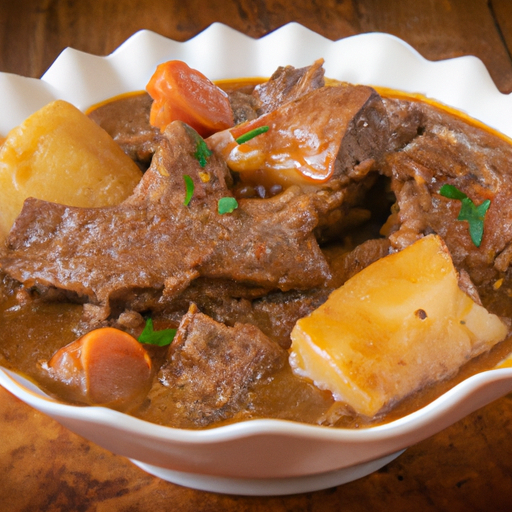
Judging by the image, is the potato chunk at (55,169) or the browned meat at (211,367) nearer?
the browned meat at (211,367)

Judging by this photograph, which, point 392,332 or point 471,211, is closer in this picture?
point 392,332

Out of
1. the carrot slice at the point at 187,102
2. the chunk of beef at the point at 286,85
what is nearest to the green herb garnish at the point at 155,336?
the carrot slice at the point at 187,102

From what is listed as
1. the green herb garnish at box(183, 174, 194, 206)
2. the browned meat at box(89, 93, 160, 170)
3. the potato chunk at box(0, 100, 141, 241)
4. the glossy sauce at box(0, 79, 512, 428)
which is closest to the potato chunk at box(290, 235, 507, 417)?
the glossy sauce at box(0, 79, 512, 428)

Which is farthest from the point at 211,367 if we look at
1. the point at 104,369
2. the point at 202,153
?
the point at 202,153

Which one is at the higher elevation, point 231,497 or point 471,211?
point 471,211

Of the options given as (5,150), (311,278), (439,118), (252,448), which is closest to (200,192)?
(311,278)

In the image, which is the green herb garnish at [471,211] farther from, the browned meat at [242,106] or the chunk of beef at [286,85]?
the browned meat at [242,106]

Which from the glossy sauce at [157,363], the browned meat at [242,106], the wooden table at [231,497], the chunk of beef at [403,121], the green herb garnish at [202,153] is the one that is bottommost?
the wooden table at [231,497]

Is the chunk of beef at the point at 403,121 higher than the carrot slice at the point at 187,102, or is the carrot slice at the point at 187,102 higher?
the carrot slice at the point at 187,102

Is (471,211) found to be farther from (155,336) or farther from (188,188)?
(155,336)
